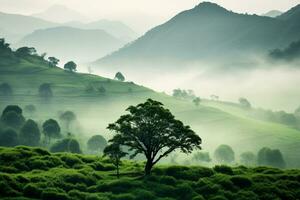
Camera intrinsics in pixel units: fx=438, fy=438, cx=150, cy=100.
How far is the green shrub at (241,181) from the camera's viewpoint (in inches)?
3329

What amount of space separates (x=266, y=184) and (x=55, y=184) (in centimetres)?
3994

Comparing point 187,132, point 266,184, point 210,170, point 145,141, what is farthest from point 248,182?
point 145,141

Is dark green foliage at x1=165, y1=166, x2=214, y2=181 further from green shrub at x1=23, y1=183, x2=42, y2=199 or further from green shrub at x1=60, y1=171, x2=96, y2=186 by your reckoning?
green shrub at x1=23, y1=183, x2=42, y2=199

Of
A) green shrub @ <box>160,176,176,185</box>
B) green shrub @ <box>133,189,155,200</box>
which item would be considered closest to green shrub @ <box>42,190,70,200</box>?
green shrub @ <box>133,189,155,200</box>

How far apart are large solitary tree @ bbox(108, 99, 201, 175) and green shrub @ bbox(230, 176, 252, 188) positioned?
410 inches

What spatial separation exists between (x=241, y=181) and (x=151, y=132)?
2002 centimetres

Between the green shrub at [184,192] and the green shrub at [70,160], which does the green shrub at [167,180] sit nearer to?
the green shrub at [184,192]

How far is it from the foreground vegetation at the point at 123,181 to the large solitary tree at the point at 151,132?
210 inches

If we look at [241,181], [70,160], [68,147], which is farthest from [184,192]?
[68,147]

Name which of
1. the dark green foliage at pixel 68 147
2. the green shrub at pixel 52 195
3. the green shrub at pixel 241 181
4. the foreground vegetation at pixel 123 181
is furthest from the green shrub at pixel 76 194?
the dark green foliage at pixel 68 147

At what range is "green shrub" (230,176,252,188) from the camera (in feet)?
277

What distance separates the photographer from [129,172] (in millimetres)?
90062

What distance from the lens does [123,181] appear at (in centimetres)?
7944

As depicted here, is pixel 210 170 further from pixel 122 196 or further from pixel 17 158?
pixel 17 158
